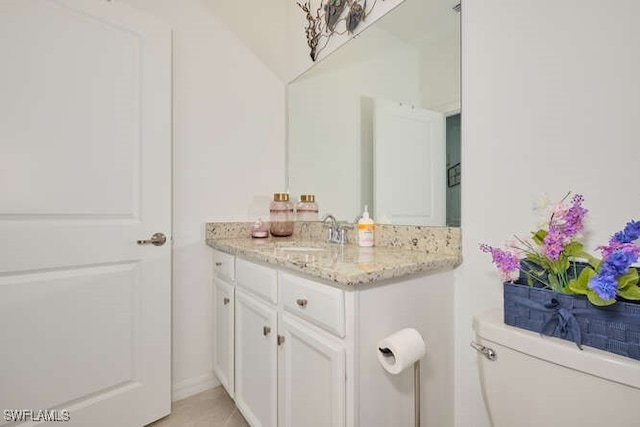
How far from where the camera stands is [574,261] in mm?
764

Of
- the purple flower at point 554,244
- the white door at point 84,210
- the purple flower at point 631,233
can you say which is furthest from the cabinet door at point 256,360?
the purple flower at point 631,233

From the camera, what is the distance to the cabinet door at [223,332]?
1.42 metres

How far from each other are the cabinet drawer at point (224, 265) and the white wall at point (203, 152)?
3.8 inches

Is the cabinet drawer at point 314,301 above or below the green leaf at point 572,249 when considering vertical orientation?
below

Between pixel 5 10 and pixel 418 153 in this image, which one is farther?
pixel 418 153

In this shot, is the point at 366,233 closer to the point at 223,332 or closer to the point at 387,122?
the point at 387,122

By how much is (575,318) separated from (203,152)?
1.72 metres

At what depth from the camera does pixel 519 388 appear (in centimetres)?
72

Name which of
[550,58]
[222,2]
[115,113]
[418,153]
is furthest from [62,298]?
[550,58]

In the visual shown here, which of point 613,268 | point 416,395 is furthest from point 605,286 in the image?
point 416,395

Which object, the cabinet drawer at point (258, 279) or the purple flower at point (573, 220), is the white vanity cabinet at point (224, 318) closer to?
the cabinet drawer at point (258, 279)

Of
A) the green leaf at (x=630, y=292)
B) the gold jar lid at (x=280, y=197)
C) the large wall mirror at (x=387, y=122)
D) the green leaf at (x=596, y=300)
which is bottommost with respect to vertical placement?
the green leaf at (x=596, y=300)

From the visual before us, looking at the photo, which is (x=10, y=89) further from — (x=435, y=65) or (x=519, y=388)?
(x=519, y=388)

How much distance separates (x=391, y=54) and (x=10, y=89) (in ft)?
5.08
